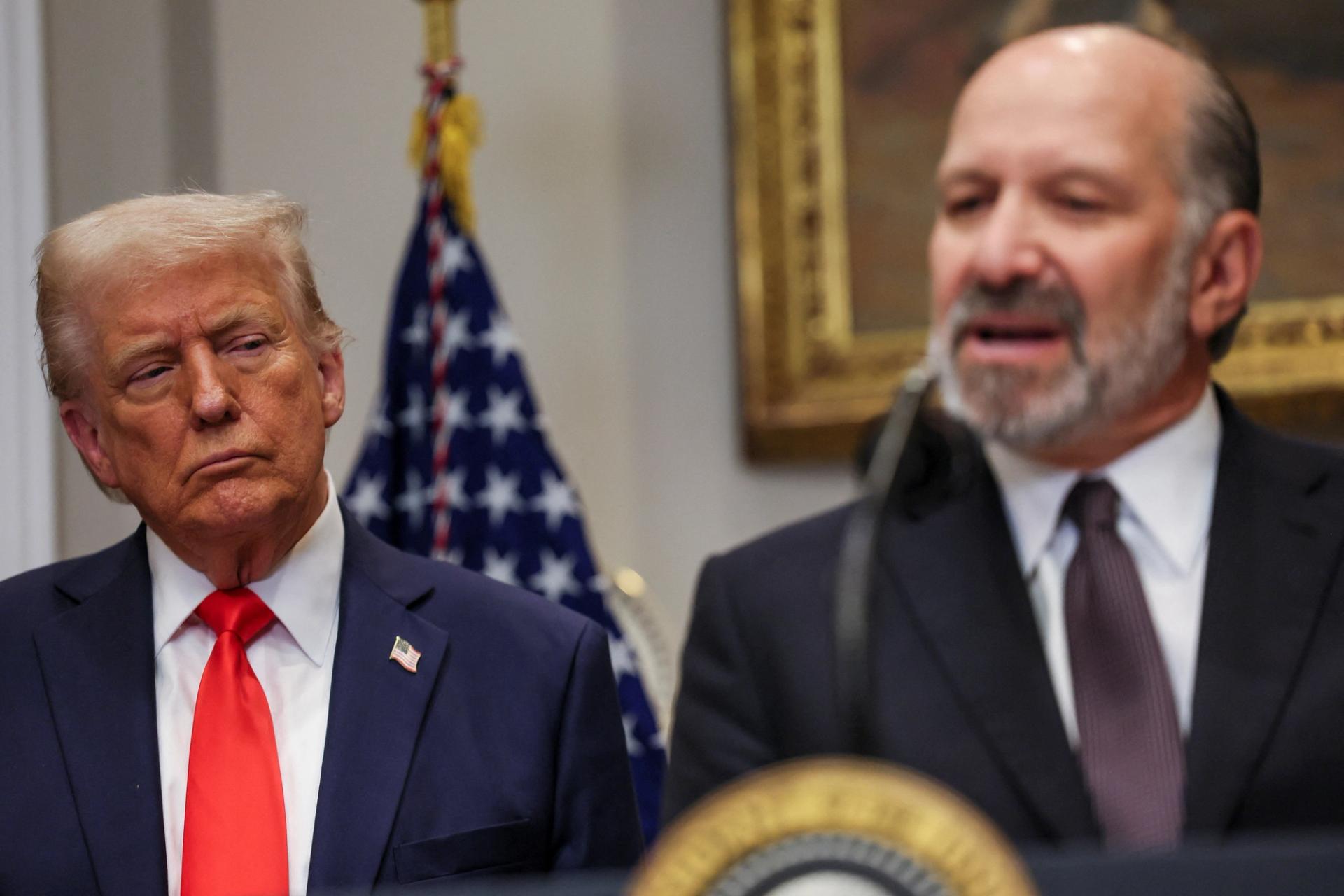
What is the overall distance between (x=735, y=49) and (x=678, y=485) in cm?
132

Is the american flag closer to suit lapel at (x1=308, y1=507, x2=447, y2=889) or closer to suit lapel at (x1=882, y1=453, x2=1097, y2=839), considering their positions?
suit lapel at (x1=308, y1=507, x2=447, y2=889)

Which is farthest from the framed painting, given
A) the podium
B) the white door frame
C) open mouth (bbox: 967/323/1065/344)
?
the podium

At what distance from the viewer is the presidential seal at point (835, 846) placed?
1.01 metres

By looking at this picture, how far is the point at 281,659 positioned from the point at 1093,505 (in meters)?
1.20

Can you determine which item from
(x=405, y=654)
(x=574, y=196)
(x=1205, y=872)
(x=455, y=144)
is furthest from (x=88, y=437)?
(x=574, y=196)

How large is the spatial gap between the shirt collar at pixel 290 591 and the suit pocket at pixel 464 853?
322mm

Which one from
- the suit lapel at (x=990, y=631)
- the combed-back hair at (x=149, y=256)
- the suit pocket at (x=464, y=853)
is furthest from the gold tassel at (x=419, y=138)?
the suit lapel at (x=990, y=631)

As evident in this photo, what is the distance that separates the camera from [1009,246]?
163cm

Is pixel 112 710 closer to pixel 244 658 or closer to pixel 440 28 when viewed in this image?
pixel 244 658

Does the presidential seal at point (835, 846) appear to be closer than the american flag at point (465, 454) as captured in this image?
Yes

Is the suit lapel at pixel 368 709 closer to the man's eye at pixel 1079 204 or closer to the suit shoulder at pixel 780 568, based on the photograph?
the suit shoulder at pixel 780 568

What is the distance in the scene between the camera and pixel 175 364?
91.3 inches

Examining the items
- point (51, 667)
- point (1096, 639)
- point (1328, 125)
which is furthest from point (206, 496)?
point (1328, 125)

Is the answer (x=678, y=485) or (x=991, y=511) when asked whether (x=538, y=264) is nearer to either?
(x=678, y=485)
